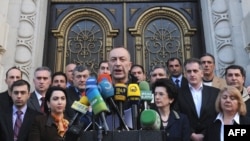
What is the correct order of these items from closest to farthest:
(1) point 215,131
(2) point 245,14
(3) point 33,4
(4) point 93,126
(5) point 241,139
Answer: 1. (4) point 93,126
2. (5) point 241,139
3. (1) point 215,131
4. (2) point 245,14
5. (3) point 33,4

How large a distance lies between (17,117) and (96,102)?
212 cm

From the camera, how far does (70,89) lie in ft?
16.8

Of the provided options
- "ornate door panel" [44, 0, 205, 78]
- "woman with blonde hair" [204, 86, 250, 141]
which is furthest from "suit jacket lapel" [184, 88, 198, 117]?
"ornate door panel" [44, 0, 205, 78]

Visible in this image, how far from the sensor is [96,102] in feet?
8.14

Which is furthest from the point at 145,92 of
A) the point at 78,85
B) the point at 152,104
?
the point at 78,85

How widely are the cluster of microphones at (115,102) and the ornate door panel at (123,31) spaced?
193 inches

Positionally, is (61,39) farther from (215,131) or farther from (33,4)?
(215,131)

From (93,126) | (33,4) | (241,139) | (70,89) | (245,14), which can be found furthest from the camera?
(33,4)

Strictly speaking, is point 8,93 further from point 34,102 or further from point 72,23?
point 72,23

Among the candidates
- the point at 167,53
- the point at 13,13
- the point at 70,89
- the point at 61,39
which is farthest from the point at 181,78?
the point at 13,13

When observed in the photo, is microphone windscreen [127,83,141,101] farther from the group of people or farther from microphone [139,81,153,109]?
the group of people

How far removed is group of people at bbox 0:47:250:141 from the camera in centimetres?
378

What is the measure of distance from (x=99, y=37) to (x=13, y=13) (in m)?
1.85

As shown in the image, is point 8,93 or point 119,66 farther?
point 8,93
